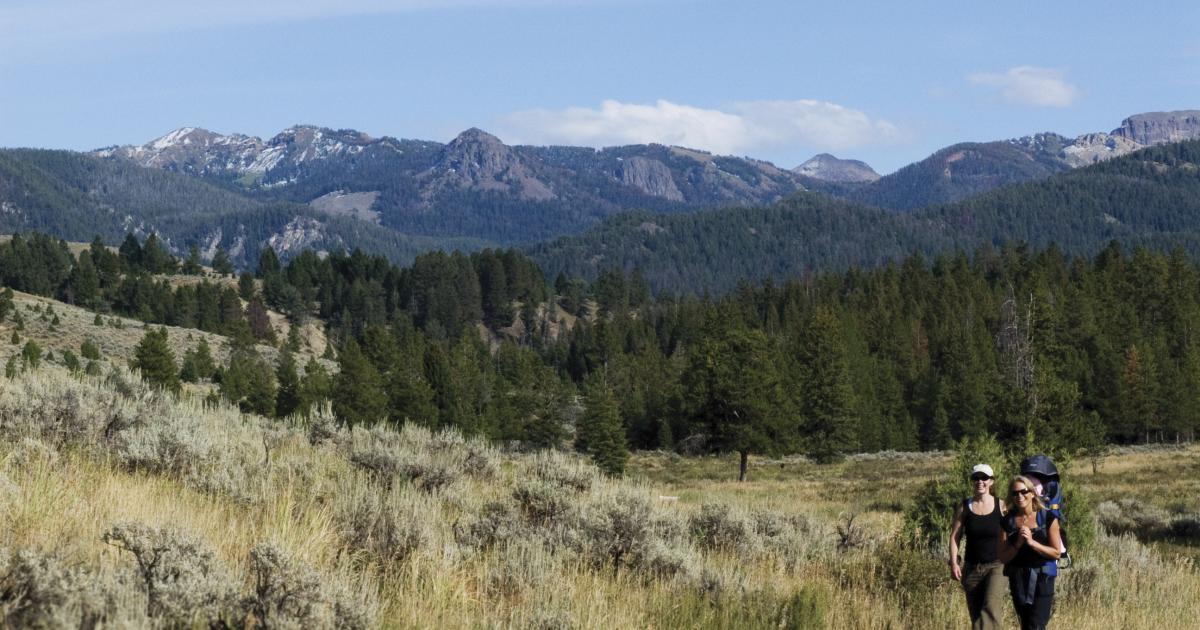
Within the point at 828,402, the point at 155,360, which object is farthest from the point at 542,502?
the point at 828,402

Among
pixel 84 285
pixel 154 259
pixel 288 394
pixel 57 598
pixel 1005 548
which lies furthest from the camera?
pixel 154 259

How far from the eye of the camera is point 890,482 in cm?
4247

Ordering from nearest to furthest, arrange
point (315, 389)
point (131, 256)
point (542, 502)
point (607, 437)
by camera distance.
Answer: point (542, 502), point (607, 437), point (315, 389), point (131, 256)

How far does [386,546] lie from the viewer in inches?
270

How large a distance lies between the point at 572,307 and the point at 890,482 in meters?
128

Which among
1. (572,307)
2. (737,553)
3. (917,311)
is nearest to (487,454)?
(737,553)

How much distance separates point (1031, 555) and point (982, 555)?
0.40 meters

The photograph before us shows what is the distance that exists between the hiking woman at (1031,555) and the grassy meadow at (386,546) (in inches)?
37.2

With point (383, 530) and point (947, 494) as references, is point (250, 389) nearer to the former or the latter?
point (947, 494)

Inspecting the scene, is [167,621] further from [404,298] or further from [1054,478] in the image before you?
[404,298]

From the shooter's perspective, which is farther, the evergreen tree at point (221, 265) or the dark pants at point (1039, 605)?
the evergreen tree at point (221, 265)

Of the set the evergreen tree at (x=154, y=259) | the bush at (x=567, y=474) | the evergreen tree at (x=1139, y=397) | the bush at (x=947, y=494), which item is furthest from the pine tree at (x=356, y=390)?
the evergreen tree at (x=154, y=259)

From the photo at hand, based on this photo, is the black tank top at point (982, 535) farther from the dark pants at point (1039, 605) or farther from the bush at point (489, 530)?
the bush at point (489, 530)

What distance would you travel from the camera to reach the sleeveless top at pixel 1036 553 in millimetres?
7090
